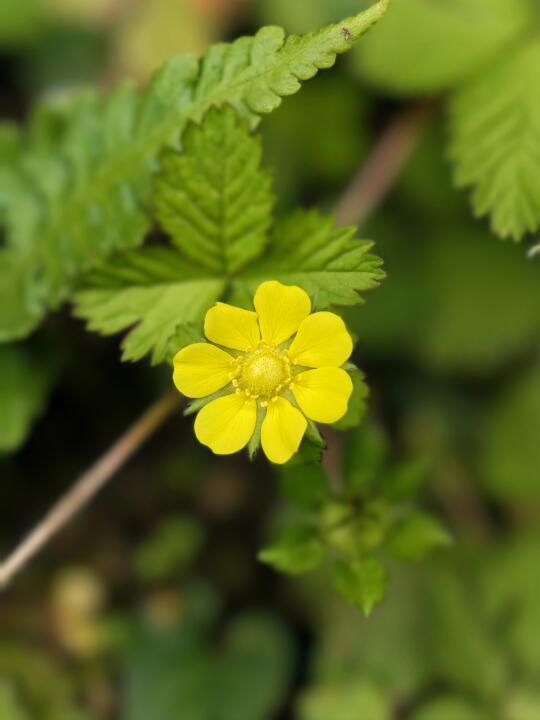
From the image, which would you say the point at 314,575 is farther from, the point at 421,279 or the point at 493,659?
the point at 421,279

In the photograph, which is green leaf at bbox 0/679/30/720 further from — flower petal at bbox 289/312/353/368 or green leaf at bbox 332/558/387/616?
flower petal at bbox 289/312/353/368

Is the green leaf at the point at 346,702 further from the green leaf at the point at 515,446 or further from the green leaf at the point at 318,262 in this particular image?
the green leaf at the point at 318,262

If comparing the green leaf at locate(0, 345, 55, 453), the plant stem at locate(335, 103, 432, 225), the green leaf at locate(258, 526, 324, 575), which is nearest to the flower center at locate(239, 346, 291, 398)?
the green leaf at locate(258, 526, 324, 575)

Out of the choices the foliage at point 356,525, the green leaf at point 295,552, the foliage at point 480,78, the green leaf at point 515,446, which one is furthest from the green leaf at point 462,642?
the foliage at point 480,78

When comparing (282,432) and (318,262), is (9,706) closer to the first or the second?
(282,432)

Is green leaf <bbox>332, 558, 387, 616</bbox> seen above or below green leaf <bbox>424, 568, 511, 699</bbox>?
above

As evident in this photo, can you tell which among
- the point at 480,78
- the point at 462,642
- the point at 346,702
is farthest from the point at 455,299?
the point at 346,702
